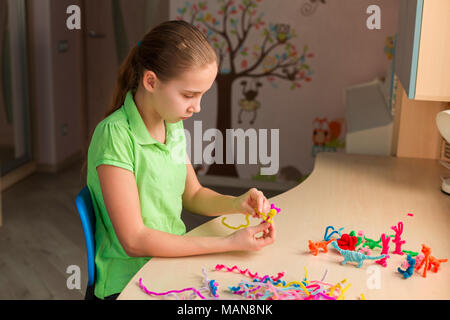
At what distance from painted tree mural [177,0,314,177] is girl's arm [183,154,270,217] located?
2407mm

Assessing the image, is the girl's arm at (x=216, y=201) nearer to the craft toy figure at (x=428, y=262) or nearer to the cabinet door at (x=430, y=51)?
the craft toy figure at (x=428, y=262)

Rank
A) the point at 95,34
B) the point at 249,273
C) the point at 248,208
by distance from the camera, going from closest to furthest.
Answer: the point at 249,273 < the point at 248,208 < the point at 95,34

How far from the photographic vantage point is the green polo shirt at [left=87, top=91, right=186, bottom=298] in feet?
4.54

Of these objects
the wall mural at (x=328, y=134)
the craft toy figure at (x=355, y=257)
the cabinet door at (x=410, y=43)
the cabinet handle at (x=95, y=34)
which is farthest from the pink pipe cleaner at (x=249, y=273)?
the cabinet handle at (x=95, y=34)

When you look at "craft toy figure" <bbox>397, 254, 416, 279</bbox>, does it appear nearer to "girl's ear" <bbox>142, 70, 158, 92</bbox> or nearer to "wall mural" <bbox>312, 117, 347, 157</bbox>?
"girl's ear" <bbox>142, 70, 158, 92</bbox>

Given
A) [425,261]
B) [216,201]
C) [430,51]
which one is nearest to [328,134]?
[430,51]

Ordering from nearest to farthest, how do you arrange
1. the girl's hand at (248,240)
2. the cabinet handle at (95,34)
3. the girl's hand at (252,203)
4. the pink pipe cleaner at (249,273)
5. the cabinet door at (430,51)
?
the pink pipe cleaner at (249,273), the girl's hand at (248,240), the girl's hand at (252,203), the cabinet door at (430,51), the cabinet handle at (95,34)

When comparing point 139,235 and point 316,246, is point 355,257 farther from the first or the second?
point 139,235

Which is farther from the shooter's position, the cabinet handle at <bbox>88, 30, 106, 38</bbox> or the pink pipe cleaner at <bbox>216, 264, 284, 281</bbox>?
the cabinet handle at <bbox>88, 30, 106, 38</bbox>

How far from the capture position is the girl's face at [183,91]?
1.32 metres

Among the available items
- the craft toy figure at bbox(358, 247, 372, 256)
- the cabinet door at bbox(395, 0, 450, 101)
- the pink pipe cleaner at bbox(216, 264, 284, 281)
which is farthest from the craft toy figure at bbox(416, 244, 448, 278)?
the cabinet door at bbox(395, 0, 450, 101)

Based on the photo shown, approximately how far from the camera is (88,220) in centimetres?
140

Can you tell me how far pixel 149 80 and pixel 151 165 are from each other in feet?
0.73

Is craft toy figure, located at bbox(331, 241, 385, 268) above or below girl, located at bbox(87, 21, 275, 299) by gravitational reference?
below
